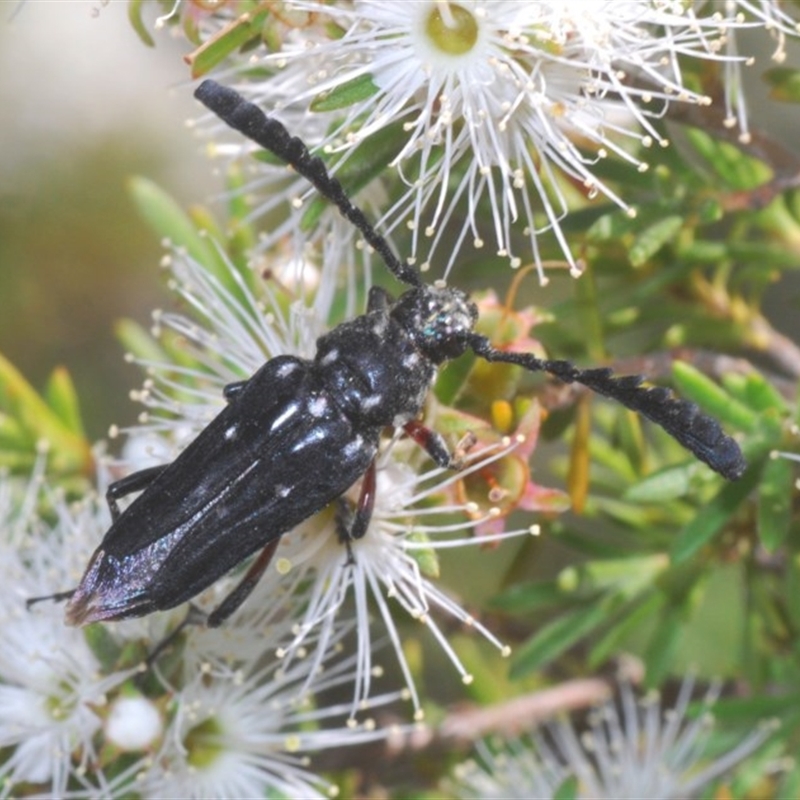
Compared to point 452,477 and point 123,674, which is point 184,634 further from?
point 452,477

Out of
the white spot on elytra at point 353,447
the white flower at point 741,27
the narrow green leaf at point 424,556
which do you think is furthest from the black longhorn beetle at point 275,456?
the white flower at point 741,27

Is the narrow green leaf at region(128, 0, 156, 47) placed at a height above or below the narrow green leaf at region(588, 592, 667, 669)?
above

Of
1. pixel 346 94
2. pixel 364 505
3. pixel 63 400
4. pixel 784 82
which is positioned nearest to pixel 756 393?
pixel 784 82

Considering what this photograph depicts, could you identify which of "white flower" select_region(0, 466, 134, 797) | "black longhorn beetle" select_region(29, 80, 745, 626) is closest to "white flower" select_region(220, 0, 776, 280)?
"black longhorn beetle" select_region(29, 80, 745, 626)

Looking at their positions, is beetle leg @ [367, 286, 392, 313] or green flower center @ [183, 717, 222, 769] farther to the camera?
green flower center @ [183, 717, 222, 769]

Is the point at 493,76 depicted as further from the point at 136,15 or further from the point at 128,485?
the point at 128,485

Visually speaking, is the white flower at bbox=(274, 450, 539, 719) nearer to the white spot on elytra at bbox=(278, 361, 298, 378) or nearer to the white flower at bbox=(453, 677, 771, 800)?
the white spot on elytra at bbox=(278, 361, 298, 378)
